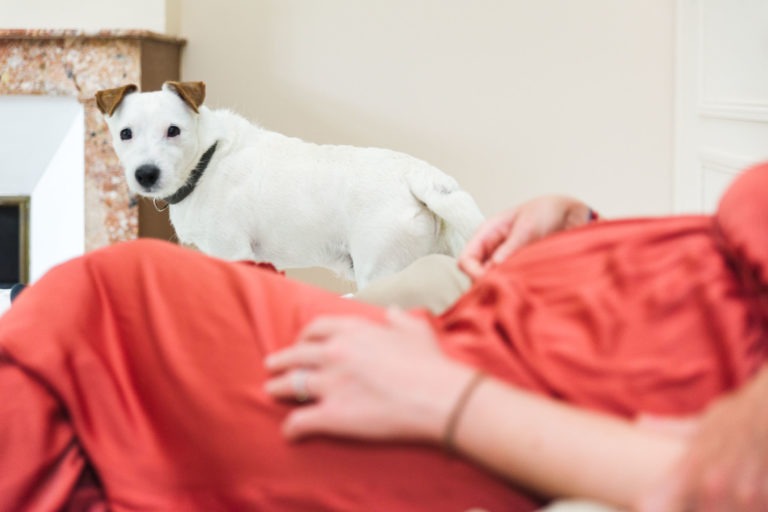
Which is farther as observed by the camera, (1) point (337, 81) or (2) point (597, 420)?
(1) point (337, 81)

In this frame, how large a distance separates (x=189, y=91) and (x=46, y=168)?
3.95 feet

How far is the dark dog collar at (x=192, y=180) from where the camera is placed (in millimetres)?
2002

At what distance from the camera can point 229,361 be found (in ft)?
2.07

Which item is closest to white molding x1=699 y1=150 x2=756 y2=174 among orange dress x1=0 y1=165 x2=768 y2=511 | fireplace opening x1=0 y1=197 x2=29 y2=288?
orange dress x1=0 y1=165 x2=768 y2=511

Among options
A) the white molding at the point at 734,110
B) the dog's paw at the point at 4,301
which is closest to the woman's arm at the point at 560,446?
the dog's paw at the point at 4,301

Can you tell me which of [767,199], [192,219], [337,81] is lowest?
[192,219]

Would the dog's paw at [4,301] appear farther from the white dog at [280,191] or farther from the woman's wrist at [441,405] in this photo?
the woman's wrist at [441,405]

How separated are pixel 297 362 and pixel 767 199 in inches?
13.5

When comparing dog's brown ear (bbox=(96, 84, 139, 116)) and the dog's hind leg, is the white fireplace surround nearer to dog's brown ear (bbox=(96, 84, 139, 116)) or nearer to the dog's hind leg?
dog's brown ear (bbox=(96, 84, 139, 116))

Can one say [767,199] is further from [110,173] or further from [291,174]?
[110,173]

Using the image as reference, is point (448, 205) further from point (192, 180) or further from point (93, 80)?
point (93, 80)

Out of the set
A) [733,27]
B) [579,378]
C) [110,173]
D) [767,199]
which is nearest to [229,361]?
[579,378]

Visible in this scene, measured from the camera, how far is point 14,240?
308cm

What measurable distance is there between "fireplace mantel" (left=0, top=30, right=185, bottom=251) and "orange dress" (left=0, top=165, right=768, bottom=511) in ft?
6.86
